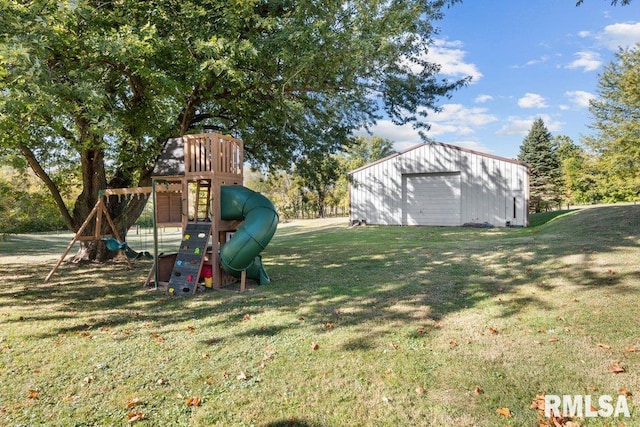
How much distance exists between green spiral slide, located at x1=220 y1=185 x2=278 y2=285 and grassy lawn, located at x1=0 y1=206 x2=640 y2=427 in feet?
1.91

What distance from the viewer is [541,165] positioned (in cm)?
3672

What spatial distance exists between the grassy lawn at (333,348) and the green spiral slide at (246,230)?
0.58 meters

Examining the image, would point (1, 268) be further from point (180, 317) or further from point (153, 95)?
point (180, 317)

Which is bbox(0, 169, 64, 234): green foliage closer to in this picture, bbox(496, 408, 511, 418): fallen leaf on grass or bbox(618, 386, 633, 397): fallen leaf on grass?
bbox(496, 408, 511, 418): fallen leaf on grass

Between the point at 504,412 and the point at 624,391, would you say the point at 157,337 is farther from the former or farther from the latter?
the point at 624,391

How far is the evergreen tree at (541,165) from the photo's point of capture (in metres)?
33.6

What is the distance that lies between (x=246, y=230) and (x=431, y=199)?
53.2ft

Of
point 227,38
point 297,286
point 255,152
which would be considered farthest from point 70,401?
point 255,152

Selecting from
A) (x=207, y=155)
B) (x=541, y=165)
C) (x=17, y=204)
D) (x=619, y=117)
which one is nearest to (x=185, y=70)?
(x=207, y=155)

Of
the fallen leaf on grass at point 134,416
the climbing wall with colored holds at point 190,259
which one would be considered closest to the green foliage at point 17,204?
the climbing wall with colored holds at point 190,259

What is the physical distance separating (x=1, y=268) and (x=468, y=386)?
13.0 metres

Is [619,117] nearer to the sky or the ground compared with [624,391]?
nearer to the sky

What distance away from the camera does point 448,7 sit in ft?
30.7

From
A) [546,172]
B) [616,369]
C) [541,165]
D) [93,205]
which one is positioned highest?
[541,165]
